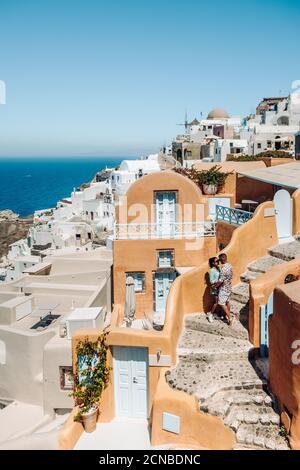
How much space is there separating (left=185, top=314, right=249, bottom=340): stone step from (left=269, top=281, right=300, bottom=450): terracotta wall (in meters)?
1.96

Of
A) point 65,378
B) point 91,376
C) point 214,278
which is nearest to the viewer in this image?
point 91,376

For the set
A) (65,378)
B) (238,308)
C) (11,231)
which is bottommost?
(11,231)

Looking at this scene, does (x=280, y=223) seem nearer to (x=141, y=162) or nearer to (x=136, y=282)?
(x=136, y=282)

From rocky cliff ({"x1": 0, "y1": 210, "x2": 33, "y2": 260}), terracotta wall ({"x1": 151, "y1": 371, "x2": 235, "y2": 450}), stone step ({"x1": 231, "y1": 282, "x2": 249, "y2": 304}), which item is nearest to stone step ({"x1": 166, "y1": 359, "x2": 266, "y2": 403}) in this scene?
terracotta wall ({"x1": 151, "y1": 371, "x2": 235, "y2": 450})

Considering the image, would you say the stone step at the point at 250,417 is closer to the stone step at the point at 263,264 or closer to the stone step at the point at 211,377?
the stone step at the point at 211,377

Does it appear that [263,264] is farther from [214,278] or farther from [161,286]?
[161,286]

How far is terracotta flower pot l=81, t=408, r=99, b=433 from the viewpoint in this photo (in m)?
8.73

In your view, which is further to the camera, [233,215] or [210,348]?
[233,215]

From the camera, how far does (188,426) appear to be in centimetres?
802

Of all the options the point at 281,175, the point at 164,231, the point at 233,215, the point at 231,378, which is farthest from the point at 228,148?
the point at 231,378

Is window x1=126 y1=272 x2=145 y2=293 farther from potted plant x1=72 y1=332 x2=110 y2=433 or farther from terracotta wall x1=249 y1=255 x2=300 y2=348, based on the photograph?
potted plant x1=72 y1=332 x2=110 y2=433

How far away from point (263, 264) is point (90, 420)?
720cm

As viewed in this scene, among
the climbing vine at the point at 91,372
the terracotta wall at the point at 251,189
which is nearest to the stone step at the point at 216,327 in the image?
the climbing vine at the point at 91,372
